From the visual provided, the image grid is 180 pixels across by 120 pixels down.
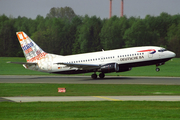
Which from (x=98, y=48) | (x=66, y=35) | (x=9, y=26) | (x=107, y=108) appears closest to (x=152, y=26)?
A: (x=98, y=48)

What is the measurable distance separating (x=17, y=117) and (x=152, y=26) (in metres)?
131

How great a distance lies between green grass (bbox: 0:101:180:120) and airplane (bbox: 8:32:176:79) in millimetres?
24863

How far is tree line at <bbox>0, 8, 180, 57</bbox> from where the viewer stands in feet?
433

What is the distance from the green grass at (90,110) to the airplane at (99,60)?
81.6ft

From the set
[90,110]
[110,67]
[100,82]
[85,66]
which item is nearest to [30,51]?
[85,66]

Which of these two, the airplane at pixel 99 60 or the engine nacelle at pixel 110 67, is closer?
the engine nacelle at pixel 110 67

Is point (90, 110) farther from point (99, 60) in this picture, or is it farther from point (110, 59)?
point (99, 60)

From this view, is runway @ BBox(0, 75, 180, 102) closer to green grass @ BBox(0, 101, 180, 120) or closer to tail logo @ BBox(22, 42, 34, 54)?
green grass @ BBox(0, 101, 180, 120)

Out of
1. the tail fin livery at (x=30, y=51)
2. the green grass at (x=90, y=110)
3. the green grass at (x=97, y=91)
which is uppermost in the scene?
the tail fin livery at (x=30, y=51)

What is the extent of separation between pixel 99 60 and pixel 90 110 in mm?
30128

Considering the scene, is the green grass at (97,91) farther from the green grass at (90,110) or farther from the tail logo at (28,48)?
the tail logo at (28,48)

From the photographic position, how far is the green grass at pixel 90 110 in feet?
61.6

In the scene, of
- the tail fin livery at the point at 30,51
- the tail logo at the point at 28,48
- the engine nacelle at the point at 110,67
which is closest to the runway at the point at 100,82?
the engine nacelle at the point at 110,67

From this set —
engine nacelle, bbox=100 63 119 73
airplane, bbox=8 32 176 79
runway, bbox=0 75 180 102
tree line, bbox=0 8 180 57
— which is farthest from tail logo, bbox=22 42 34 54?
tree line, bbox=0 8 180 57
